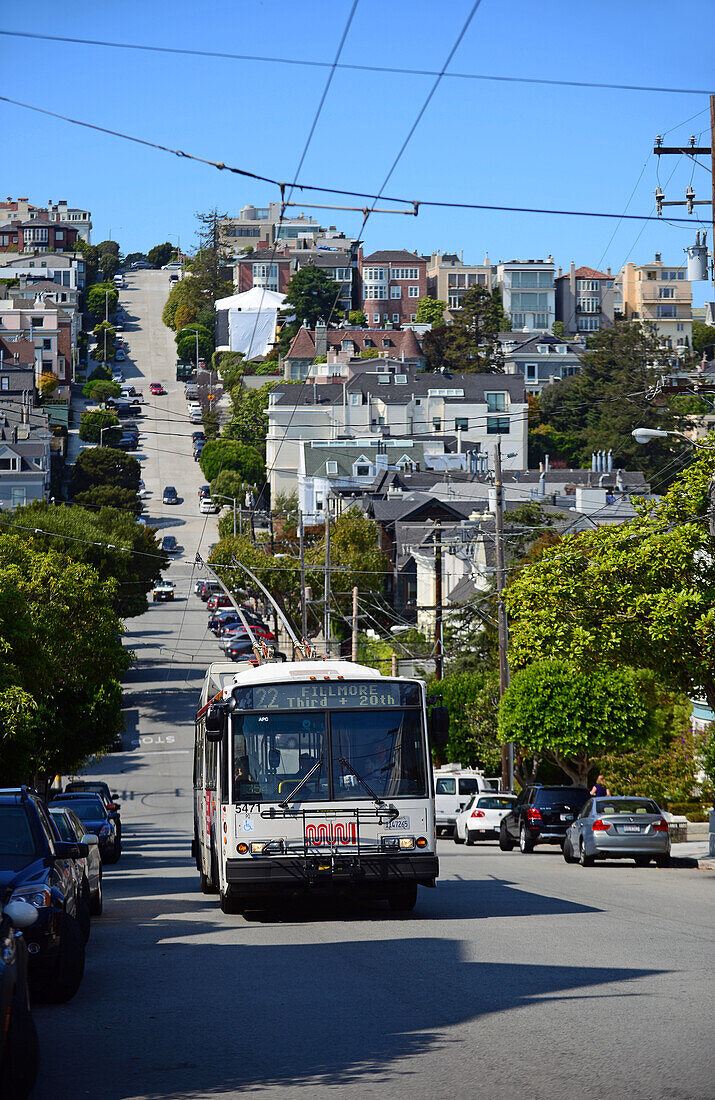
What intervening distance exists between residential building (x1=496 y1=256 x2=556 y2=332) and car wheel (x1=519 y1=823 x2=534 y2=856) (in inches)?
6044

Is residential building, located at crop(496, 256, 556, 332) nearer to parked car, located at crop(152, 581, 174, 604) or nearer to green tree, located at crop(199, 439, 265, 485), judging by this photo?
green tree, located at crop(199, 439, 265, 485)

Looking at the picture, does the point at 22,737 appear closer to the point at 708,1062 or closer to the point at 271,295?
the point at 708,1062

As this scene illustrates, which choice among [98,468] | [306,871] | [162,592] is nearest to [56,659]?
[306,871]

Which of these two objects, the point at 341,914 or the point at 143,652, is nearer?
the point at 341,914

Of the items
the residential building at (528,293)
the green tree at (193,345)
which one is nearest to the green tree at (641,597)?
the residential building at (528,293)

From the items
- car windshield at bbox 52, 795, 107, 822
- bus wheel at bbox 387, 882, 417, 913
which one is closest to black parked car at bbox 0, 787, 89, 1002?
bus wheel at bbox 387, 882, 417, 913

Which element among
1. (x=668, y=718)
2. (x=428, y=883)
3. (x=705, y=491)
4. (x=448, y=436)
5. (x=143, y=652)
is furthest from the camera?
(x=448, y=436)

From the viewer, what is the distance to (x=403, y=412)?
124 meters

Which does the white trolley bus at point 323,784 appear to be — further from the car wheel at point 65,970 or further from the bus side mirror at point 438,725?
the car wheel at point 65,970

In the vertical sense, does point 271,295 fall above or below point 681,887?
above

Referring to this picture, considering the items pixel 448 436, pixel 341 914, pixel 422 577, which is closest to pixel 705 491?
pixel 341 914

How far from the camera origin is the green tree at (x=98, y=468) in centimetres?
12400

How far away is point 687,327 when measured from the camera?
585ft

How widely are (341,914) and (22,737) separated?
12504mm
